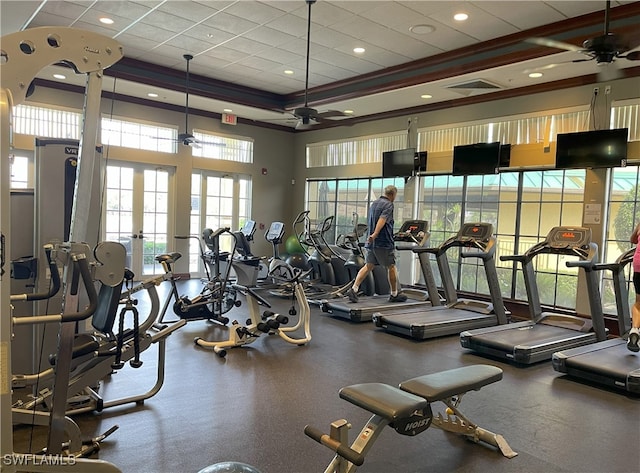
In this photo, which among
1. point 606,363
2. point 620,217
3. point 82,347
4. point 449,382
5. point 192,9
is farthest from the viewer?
point 620,217

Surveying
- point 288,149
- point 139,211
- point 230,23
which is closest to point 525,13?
point 230,23

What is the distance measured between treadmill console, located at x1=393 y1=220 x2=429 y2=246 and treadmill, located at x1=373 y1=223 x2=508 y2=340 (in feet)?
1.00

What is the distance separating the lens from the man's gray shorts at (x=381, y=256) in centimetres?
709

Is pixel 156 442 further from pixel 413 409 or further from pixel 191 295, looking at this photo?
pixel 191 295

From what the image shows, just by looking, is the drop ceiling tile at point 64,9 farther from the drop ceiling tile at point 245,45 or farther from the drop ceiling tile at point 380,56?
the drop ceiling tile at point 380,56

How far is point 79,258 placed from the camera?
227 centimetres

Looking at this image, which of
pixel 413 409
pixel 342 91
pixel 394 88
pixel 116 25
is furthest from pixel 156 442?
pixel 342 91

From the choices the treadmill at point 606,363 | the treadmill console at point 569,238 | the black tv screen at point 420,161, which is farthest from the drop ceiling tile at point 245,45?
the treadmill at point 606,363

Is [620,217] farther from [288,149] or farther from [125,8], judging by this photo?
[288,149]

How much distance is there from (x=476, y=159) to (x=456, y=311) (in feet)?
8.85

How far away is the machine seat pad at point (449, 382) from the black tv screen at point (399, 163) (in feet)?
20.3

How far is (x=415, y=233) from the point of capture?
7207 mm

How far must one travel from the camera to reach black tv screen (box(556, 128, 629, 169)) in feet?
20.4

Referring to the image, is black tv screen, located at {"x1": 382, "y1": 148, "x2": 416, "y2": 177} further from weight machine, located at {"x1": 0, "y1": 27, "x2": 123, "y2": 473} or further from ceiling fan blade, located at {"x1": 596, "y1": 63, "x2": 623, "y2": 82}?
weight machine, located at {"x1": 0, "y1": 27, "x2": 123, "y2": 473}
